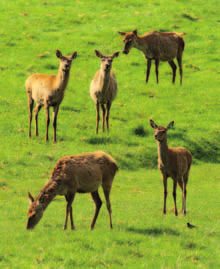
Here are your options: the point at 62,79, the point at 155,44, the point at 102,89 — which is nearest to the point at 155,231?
the point at 62,79

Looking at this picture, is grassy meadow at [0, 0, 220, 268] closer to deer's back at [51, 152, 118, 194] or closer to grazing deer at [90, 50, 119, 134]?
deer's back at [51, 152, 118, 194]

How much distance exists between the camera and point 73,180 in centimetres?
1201

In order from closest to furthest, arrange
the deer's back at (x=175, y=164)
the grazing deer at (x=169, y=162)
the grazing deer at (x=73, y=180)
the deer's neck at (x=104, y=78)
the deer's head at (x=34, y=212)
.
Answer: the deer's head at (x=34, y=212) < the grazing deer at (x=73, y=180) < the grazing deer at (x=169, y=162) < the deer's back at (x=175, y=164) < the deer's neck at (x=104, y=78)

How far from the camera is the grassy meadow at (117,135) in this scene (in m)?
11.4

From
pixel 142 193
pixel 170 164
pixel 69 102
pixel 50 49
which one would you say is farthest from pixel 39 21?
pixel 170 164

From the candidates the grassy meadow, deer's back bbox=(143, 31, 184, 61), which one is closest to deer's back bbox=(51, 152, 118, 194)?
the grassy meadow

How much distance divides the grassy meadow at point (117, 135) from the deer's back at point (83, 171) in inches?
37.1

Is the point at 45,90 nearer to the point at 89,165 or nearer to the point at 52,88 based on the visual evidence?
the point at 52,88

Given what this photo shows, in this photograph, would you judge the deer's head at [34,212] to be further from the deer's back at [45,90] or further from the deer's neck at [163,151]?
the deer's back at [45,90]

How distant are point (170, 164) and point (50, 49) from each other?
65.5ft

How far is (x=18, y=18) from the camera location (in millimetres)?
37625

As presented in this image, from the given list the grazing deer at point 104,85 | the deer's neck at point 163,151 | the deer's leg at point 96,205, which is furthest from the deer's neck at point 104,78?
the deer's leg at point 96,205

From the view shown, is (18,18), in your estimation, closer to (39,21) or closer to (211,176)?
(39,21)

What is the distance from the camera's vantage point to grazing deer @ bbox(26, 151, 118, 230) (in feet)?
37.3
